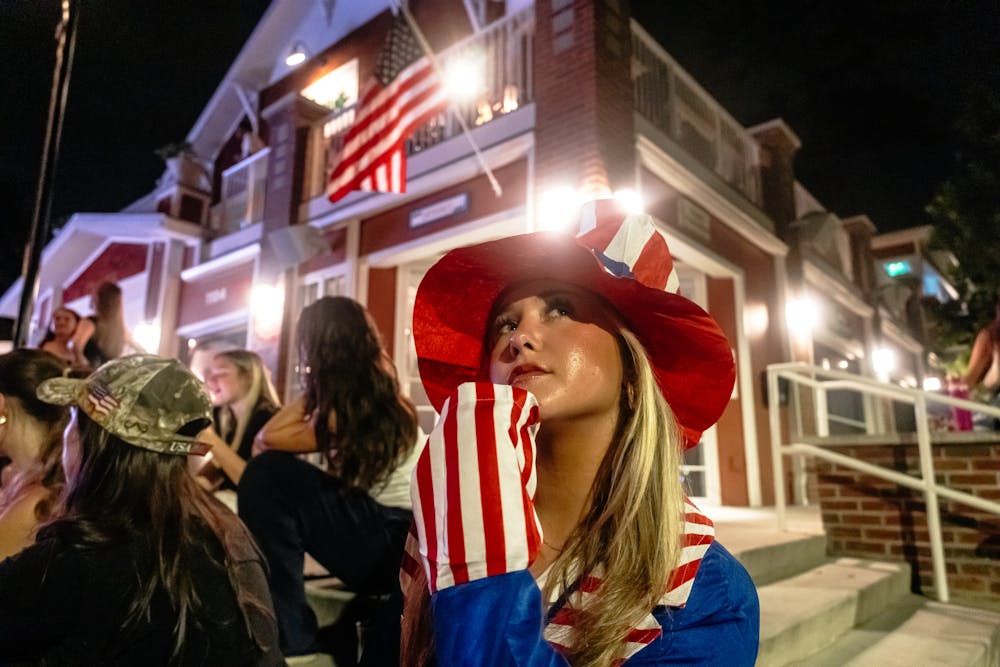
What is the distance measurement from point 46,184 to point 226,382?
5.42ft

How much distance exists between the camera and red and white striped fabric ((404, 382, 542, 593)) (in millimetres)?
782

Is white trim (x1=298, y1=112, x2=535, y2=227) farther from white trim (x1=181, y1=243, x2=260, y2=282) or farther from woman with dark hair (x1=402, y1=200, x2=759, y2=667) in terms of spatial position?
woman with dark hair (x1=402, y1=200, x2=759, y2=667)

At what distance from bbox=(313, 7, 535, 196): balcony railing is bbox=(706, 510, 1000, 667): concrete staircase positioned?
461 centimetres

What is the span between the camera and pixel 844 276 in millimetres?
11641

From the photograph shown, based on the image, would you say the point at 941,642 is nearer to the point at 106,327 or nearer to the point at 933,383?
the point at 106,327

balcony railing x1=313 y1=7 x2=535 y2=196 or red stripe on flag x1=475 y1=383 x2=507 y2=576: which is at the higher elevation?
balcony railing x1=313 y1=7 x2=535 y2=196

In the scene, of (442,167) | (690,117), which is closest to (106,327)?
(442,167)

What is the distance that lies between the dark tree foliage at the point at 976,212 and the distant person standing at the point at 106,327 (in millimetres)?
11057

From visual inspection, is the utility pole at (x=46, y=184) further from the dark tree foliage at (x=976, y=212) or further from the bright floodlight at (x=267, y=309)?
the dark tree foliage at (x=976, y=212)

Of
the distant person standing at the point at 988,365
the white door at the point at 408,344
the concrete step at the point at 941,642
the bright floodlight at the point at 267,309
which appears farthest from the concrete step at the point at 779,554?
the bright floodlight at the point at 267,309

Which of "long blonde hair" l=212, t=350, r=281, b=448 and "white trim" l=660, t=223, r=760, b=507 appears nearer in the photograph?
"long blonde hair" l=212, t=350, r=281, b=448

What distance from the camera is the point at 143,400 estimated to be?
169cm

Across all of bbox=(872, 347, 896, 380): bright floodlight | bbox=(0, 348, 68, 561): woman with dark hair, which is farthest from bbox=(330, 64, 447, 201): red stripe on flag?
bbox=(872, 347, 896, 380): bright floodlight

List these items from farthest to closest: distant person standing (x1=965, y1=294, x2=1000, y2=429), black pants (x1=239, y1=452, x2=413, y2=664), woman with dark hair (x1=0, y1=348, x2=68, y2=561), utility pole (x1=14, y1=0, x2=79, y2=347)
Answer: distant person standing (x1=965, y1=294, x2=1000, y2=429) → utility pole (x1=14, y1=0, x2=79, y2=347) → black pants (x1=239, y1=452, x2=413, y2=664) → woman with dark hair (x1=0, y1=348, x2=68, y2=561)
